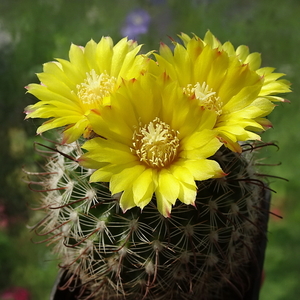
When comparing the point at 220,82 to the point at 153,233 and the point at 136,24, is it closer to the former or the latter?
the point at 153,233

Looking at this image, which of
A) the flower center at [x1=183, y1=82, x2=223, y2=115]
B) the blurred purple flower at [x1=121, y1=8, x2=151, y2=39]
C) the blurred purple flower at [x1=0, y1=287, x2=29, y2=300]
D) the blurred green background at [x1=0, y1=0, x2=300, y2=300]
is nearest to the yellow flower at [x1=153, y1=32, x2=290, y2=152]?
the flower center at [x1=183, y1=82, x2=223, y2=115]

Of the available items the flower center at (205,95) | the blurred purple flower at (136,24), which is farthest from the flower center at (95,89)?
the blurred purple flower at (136,24)

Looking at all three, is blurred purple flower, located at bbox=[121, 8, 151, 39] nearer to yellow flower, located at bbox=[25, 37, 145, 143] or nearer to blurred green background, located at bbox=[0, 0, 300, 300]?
blurred green background, located at bbox=[0, 0, 300, 300]

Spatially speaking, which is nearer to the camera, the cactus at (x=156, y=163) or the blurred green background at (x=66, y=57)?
the cactus at (x=156, y=163)

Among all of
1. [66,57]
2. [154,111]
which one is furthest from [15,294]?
[154,111]

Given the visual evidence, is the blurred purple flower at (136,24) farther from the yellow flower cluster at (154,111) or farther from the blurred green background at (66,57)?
the yellow flower cluster at (154,111)

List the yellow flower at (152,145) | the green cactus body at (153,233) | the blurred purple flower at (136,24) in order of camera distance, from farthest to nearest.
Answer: the blurred purple flower at (136,24), the green cactus body at (153,233), the yellow flower at (152,145)

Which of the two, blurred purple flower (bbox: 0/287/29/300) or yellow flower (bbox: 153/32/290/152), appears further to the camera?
blurred purple flower (bbox: 0/287/29/300)

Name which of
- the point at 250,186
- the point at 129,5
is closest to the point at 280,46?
the point at 129,5
